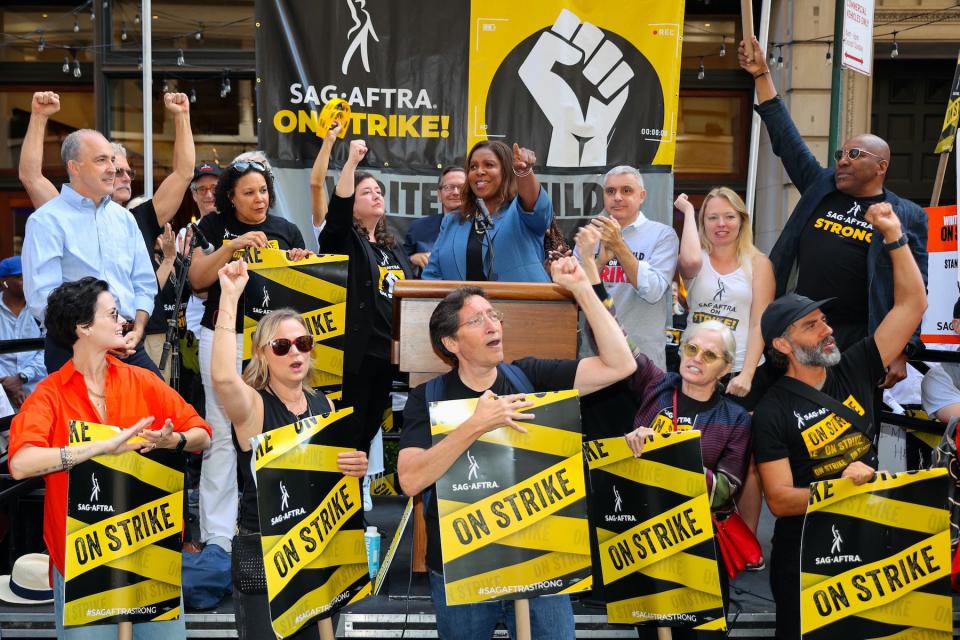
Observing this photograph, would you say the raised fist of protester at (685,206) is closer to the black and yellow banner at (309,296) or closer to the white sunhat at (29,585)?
the black and yellow banner at (309,296)

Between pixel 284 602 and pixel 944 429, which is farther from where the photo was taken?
pixel 944 429

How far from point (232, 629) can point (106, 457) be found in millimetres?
1301

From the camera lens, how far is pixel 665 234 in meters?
5.38

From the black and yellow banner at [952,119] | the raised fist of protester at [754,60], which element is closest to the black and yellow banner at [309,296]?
the raised fist of protester at [754,60]

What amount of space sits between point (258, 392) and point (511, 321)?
3.61ft

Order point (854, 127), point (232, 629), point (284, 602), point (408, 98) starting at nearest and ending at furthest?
point (284, 602)
point (232, 629)
point (408, 98)
point (854, 127)

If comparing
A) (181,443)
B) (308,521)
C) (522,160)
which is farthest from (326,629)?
(522,160)

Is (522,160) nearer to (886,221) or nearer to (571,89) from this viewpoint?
(886,221)

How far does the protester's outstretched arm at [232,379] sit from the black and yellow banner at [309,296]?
1062mm

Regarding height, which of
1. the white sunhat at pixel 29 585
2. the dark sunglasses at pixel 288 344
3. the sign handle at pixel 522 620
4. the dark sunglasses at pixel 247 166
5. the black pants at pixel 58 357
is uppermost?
the dark sunglasses at pixel 247 166

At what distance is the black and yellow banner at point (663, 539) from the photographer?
12.8 ft

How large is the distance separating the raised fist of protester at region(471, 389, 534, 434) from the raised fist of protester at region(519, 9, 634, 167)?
3.91 metres

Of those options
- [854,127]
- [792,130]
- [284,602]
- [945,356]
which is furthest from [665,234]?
[854,127]

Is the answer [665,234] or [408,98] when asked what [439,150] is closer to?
[408,98]
